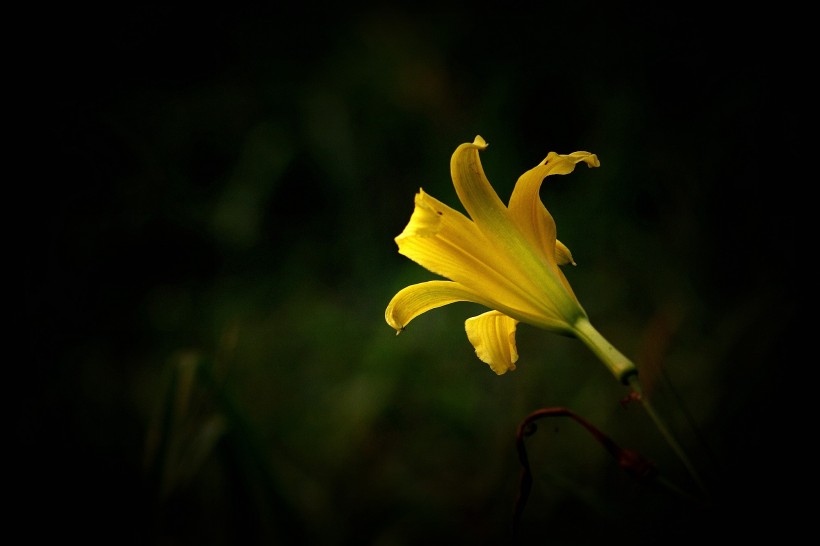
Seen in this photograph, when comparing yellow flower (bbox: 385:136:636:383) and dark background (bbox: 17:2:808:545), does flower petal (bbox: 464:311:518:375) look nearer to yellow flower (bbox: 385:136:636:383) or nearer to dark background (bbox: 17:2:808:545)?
yellow flower (bbox: 385:136:636:383)

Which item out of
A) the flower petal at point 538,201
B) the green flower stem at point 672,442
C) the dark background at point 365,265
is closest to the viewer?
the green flower stem at point 672,442

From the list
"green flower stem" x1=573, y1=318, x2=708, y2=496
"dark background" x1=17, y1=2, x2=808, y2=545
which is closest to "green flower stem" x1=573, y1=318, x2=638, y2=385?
"green flower stem" x1=573, y1=318, x2=708, y2=496

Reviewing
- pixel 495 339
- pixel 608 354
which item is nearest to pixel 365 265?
pixel 495 339

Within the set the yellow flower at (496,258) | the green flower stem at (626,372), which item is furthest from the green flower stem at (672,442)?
the yellow flower at (496,258)

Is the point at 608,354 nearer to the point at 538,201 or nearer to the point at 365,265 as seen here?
the point at 538,201

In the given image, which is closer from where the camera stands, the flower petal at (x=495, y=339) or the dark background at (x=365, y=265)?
the flower petal at (x=495, y=339)

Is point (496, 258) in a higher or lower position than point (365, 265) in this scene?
higher

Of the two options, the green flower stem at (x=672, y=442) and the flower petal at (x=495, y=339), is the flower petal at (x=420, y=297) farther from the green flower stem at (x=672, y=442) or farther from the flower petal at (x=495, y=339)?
the green flower stem at (x=672, y=442)

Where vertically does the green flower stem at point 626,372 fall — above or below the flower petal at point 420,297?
below
